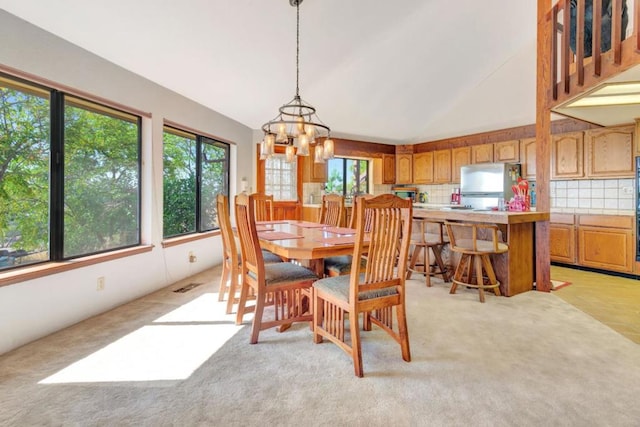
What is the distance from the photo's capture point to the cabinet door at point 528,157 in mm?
5074

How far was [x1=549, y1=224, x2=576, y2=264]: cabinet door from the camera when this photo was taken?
446cm

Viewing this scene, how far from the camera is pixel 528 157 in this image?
511 cm

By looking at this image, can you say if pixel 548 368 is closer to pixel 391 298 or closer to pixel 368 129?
pixel 391 298

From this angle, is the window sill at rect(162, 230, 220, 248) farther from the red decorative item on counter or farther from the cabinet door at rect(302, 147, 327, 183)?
the red decorative item on counter

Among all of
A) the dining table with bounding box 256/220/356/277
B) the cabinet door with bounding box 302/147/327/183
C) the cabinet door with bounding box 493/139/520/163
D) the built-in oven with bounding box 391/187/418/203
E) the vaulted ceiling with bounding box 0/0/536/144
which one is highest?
the vaulted ceiling with bounding box 0/0/536/144

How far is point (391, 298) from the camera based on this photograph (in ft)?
6.52

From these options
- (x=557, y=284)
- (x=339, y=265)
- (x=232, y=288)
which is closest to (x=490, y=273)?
(x=557, y=284)

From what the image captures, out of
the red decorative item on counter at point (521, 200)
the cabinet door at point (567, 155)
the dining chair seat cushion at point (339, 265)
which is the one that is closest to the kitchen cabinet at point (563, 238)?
the cabinet door at point (567, 155)

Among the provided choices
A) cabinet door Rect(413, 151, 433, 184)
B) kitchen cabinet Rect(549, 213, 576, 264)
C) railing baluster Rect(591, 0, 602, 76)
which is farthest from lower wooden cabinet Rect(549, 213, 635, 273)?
railing baluster Rect(591, 0, 602, 76)

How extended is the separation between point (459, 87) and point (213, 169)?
14.1 ft

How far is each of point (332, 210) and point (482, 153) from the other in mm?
3566

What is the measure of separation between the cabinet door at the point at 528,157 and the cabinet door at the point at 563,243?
97 centimetres

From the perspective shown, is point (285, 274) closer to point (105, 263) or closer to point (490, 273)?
point (105, 263)

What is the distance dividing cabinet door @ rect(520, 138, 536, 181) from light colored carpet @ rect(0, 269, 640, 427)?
309 cm
